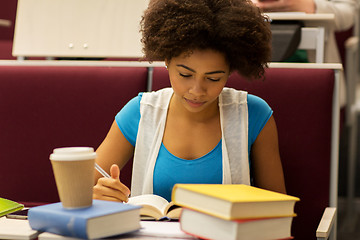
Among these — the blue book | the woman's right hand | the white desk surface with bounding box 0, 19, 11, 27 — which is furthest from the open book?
the white desk surface with bounding box 0, 19, 11, 27

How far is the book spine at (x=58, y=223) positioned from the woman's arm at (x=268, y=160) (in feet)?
2.33

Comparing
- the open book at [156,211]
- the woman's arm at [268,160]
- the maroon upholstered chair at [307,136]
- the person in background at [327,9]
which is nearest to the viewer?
the open book at [156,211]

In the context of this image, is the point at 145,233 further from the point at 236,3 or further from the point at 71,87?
the point at 71,87

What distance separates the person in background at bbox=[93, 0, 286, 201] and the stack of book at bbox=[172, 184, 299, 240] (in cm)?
30

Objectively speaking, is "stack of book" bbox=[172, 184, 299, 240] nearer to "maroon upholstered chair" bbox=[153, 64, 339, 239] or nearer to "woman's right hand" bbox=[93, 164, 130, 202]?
"woman's right hand" bbox=[93, 164, 130, 202]

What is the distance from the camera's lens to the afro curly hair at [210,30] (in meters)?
1.31

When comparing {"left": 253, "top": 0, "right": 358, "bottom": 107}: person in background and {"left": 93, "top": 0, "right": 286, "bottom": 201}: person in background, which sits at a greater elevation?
{"left": 253, "top": 0, "right": 358, "bottom": 107}: person in background

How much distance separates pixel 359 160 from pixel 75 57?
3541 millimetres

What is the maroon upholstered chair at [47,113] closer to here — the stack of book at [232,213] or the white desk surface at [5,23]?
the stack of book at [232,213]

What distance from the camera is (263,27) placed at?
1390 millimetres

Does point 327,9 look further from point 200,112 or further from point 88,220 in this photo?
point 88,220

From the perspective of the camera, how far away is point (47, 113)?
6.08 feet

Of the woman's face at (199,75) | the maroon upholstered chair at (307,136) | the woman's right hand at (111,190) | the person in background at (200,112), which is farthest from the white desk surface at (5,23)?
the woman's right hand at (111,190)

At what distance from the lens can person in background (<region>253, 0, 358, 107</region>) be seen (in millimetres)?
2330
